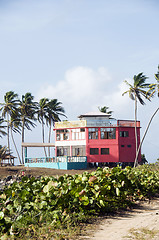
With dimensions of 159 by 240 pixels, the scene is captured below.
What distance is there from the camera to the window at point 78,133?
45.7m

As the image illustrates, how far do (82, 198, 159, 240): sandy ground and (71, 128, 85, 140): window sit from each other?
37.2 m

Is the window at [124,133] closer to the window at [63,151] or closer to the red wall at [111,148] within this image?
the red wall at [111,148]

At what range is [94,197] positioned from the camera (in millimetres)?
7863

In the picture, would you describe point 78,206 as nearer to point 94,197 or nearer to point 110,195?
point 94,197

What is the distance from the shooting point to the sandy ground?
5859mm

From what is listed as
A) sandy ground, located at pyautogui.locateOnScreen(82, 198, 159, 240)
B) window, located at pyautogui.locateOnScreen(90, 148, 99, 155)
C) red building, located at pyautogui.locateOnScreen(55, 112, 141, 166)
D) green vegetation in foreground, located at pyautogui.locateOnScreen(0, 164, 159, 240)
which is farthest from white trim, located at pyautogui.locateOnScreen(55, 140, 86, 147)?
sandy ground, located at pyautogui.locateOnScreen(82, 198, 159, 240)

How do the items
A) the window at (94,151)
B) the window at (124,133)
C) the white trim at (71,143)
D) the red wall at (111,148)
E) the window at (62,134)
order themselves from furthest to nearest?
1. the window at (62,134)
2. the white trim at (71,143)
3. the window at (124,133)
4. the window at (94,151)
5. the red wall at (111,148)

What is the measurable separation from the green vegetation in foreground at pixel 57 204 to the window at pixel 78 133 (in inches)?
1422

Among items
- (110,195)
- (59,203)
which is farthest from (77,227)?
(110,195)

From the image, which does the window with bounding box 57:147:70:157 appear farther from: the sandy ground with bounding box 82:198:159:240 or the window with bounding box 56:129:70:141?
the sandy ground with bounding box 82:198:159:240

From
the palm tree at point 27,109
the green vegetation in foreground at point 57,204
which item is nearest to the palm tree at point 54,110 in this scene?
the palm tree at point 27,109

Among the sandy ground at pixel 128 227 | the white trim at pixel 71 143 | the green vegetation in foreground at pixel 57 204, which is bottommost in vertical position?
the sandy ground at pixel 128 227

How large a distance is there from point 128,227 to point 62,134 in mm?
41189

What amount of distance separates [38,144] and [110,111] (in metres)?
20.9
